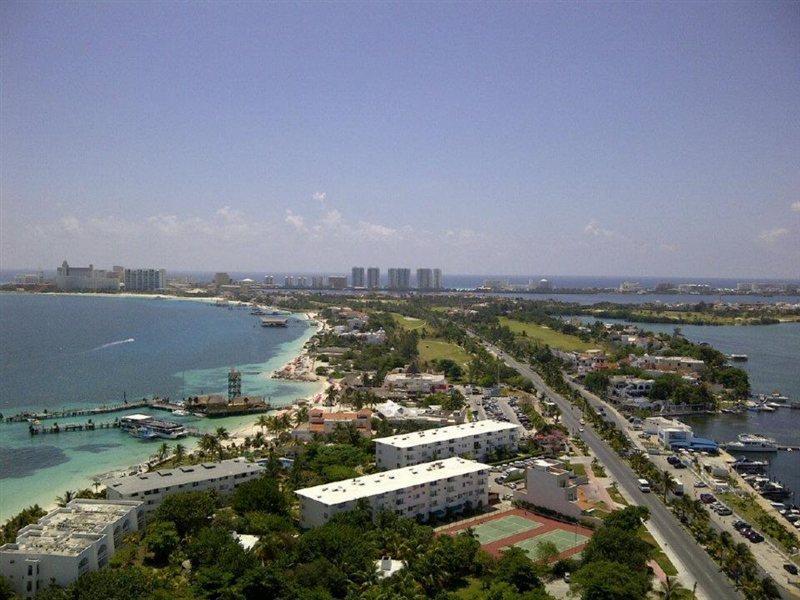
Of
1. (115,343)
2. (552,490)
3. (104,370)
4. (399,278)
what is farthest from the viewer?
(399,278)

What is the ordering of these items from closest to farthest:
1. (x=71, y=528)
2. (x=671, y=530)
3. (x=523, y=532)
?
(x=71, y=528) → (x=523, y=532) → (x=671, y=530)

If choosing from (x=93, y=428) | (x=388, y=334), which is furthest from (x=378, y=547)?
(x=388, y=334)

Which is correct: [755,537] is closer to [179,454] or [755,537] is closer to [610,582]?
[610,582]

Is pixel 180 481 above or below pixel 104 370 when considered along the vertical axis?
above

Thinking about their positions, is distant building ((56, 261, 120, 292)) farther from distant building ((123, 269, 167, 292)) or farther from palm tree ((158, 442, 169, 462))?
palm tree ((158, 442, 169, 462))

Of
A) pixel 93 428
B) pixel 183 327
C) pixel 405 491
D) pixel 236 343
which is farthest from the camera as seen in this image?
pixel 183 327

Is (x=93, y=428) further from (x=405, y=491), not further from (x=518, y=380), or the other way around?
(x=518, y=380)

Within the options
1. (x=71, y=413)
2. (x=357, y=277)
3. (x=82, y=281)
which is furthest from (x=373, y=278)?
(x=71, y=413)
